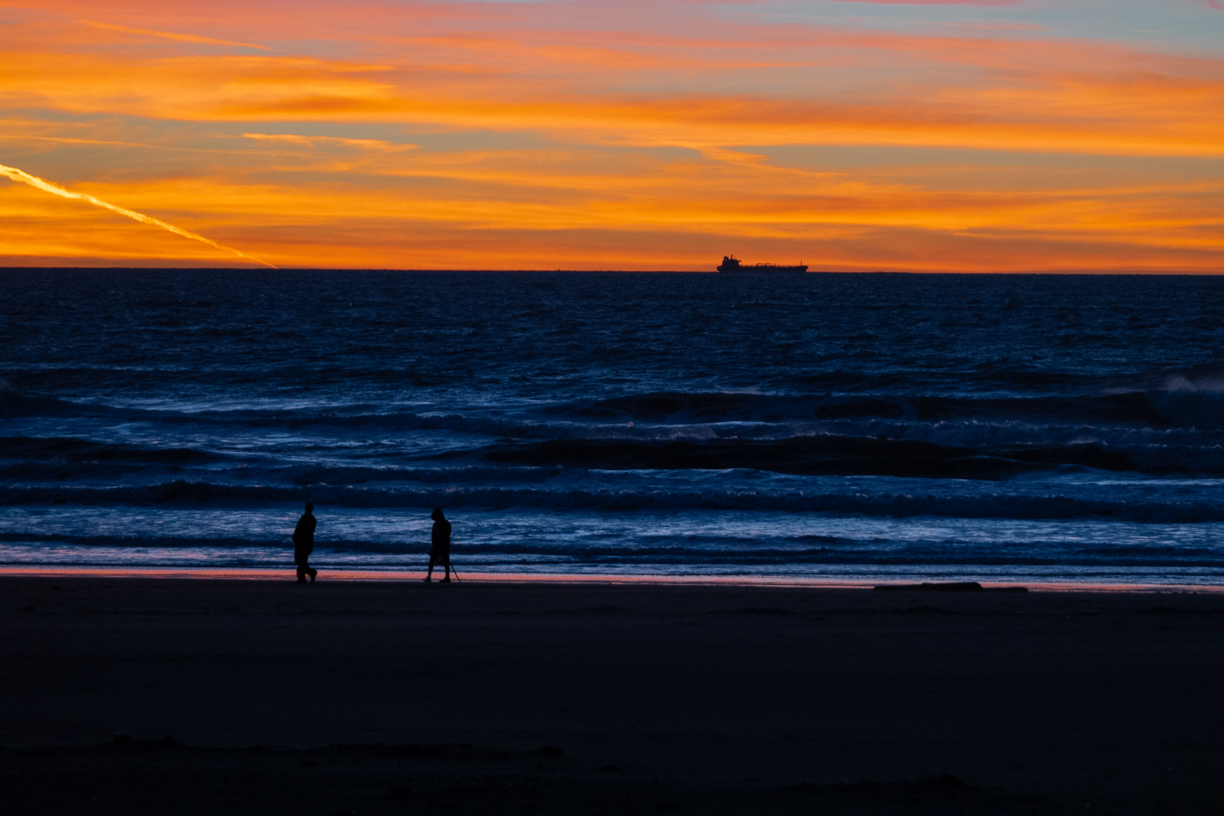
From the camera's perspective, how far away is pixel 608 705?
7.21m

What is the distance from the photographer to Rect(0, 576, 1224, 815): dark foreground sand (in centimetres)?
542

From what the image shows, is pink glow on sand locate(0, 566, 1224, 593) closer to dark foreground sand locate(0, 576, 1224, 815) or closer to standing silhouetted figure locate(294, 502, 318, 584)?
standing silhouetted figure locate(294, 502, 318, 584)

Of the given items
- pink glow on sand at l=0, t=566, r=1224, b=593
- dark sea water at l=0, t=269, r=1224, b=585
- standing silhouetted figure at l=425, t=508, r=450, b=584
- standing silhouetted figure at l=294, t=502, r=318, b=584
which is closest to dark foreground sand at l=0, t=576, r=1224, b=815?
standing silhouetted figure at l=294, t=502, r=318, b=584

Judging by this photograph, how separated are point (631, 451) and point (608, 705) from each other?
19520 mm

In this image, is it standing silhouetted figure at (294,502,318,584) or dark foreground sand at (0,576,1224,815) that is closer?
dark foreground sand at (0,576,1224,815)

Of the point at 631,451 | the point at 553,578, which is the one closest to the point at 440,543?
the point at 553,578

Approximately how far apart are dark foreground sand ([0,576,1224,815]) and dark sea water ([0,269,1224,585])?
4.21 metres

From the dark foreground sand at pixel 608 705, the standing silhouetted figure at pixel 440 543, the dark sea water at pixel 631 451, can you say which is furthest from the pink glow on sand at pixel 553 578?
the dark foreground sand at pixel 608 705

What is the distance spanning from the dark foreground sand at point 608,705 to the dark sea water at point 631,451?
421cm

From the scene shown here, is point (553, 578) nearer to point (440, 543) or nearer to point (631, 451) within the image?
point (440, 543)

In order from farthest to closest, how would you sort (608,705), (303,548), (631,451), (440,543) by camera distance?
(631,451)
(440,543)
(303,548)
(608,705)

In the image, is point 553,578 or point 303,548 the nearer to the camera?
point 303,548

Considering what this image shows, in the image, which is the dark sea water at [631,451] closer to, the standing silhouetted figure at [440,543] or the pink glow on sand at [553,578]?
the pink glow on sand at [553,578]

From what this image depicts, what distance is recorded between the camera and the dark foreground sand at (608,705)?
542cm
